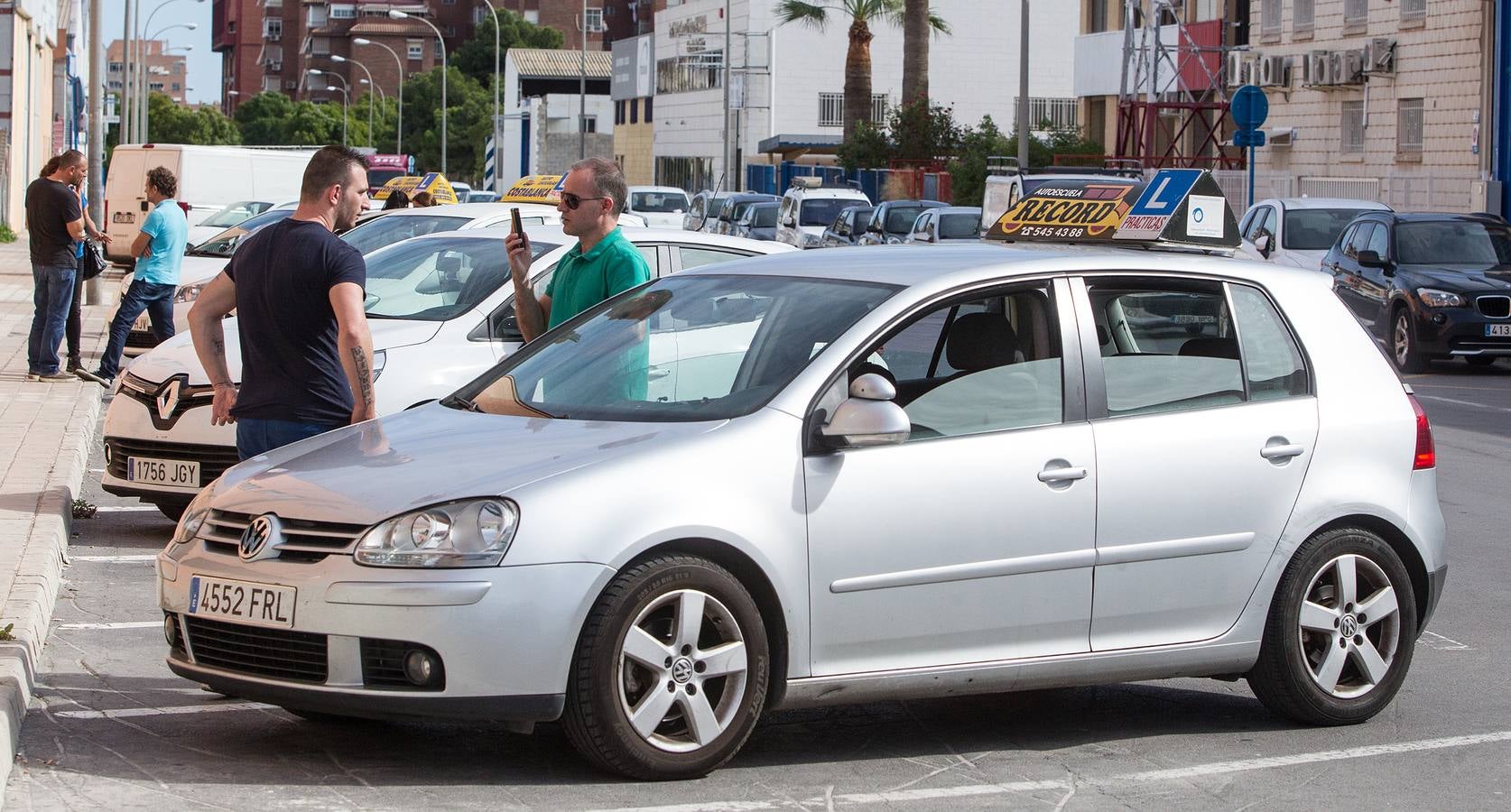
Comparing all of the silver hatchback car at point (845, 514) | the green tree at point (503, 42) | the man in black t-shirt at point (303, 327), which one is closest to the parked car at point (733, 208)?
the man in black t-shirt at point (303, 327)

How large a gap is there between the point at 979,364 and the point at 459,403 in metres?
1.64

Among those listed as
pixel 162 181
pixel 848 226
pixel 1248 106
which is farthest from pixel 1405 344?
pixel 848 226

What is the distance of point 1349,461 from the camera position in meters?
6.43

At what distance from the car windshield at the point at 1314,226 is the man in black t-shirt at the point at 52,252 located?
586 inches

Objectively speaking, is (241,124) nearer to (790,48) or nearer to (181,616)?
(790,48)

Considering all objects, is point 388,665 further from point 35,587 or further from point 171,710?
point 35,587

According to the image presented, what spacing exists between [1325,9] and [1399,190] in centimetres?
539

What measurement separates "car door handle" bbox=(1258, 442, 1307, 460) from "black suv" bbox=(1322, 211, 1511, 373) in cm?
1523

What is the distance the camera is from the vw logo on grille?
5320 millimetres

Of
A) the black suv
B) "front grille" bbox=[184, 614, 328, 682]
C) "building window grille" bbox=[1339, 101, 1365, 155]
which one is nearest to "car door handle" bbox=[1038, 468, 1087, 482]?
"front grille" bbox=[184, 614, 328, 682]

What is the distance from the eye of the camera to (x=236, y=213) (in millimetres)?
33562

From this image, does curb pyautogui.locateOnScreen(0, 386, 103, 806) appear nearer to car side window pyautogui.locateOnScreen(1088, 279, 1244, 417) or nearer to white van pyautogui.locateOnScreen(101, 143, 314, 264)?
car side window pyautogui.locateOnScreen(1088, 279, 1244, 417)

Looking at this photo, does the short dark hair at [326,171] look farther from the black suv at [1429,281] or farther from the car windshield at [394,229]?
the black suv at [1429,281]

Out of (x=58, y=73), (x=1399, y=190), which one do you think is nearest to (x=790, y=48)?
(x=58, y=73)
